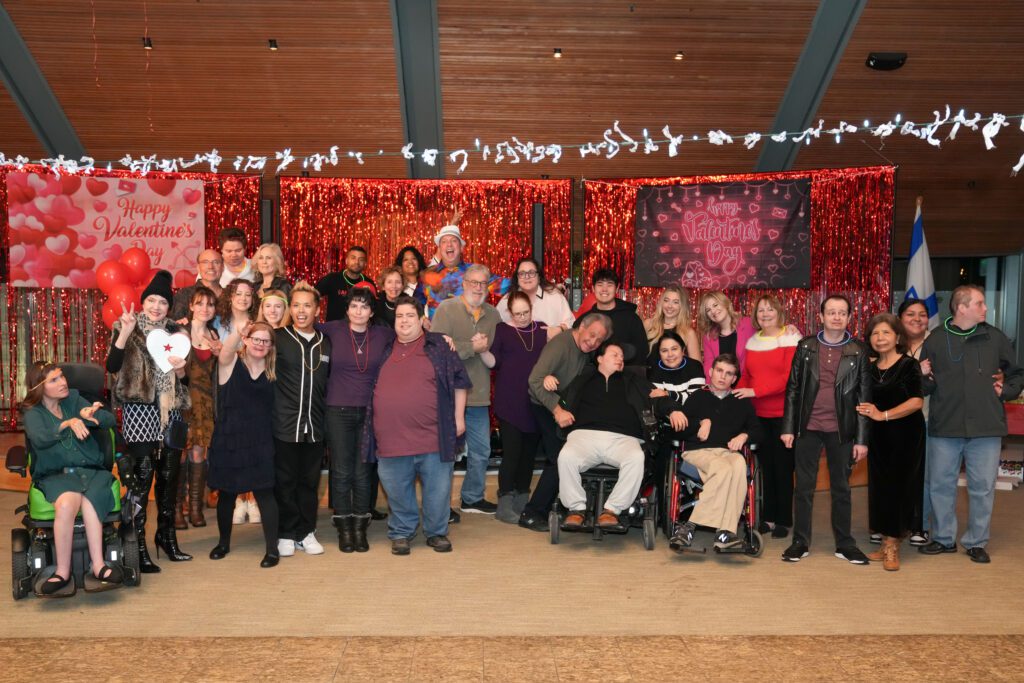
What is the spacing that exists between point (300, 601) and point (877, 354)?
3.27m

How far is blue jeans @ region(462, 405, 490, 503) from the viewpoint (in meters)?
5.62

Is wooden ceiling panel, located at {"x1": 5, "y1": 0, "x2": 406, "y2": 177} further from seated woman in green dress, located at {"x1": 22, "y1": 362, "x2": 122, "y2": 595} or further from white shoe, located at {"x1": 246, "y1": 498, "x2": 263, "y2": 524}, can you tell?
seated woman in green dress, located at {"x1": 22, "y1": 362, "x2": 122, "y2": 595}

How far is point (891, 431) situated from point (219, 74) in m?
6.54

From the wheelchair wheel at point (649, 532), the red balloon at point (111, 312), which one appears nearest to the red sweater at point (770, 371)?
the wheelchair wheel at point (649, 532)

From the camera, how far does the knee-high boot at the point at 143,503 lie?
Answer: 4343 millimetres

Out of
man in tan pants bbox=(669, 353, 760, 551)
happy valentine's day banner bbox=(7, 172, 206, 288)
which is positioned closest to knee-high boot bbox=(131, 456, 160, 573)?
man in tan pants bbox=(669, 353, 760, 551)

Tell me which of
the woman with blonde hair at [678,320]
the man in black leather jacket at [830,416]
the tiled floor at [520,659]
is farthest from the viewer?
the woman with blonde hair at [678,320]

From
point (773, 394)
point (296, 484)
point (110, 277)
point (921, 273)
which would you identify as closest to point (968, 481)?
point (773, 394)

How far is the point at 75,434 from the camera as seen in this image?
4020 millimetres

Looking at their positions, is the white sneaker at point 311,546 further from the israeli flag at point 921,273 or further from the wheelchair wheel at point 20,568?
the israeli flag at point 921,273

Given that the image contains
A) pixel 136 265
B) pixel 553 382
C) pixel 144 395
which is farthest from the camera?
pixel 136 265

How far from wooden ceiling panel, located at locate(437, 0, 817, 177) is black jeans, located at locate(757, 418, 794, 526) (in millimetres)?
4019

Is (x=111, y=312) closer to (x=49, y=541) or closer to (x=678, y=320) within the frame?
(x=49, y=541)

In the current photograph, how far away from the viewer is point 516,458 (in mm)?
5617
